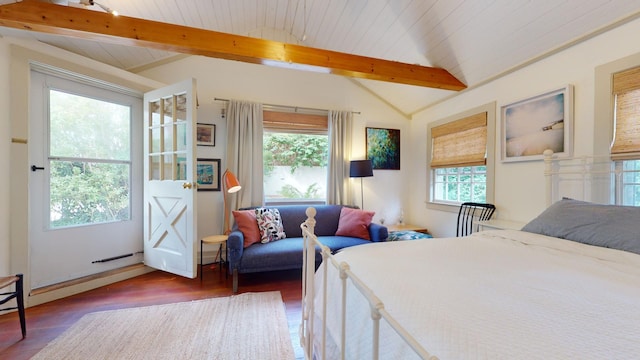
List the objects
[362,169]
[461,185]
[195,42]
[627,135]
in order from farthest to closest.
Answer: [362,169] → [461,185] → [195,42] → [627,135]

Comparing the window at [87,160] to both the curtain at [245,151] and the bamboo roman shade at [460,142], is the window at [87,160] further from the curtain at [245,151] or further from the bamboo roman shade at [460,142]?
the bamboo roman shade at [460,142]

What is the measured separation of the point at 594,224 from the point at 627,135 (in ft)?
2.85

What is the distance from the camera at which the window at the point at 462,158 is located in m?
2.97

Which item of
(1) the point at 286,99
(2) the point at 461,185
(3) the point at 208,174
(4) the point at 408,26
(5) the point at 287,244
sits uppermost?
(4) the point at 408,26

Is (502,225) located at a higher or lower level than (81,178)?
lower

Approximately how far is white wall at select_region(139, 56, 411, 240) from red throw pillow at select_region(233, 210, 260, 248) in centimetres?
68

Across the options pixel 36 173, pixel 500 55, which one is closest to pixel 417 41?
pixel 500 55

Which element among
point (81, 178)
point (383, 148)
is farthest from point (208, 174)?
point (383, 148)

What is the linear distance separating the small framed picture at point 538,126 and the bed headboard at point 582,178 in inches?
4.5

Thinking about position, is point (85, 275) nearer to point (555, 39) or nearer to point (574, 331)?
point (574, 331)

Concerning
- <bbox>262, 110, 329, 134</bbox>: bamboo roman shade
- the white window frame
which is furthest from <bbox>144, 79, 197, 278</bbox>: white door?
the white window frame

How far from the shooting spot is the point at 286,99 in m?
3.82

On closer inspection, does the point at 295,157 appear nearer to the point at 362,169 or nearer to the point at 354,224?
the point at 362,169

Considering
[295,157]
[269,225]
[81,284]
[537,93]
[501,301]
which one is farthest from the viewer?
[295,157]
